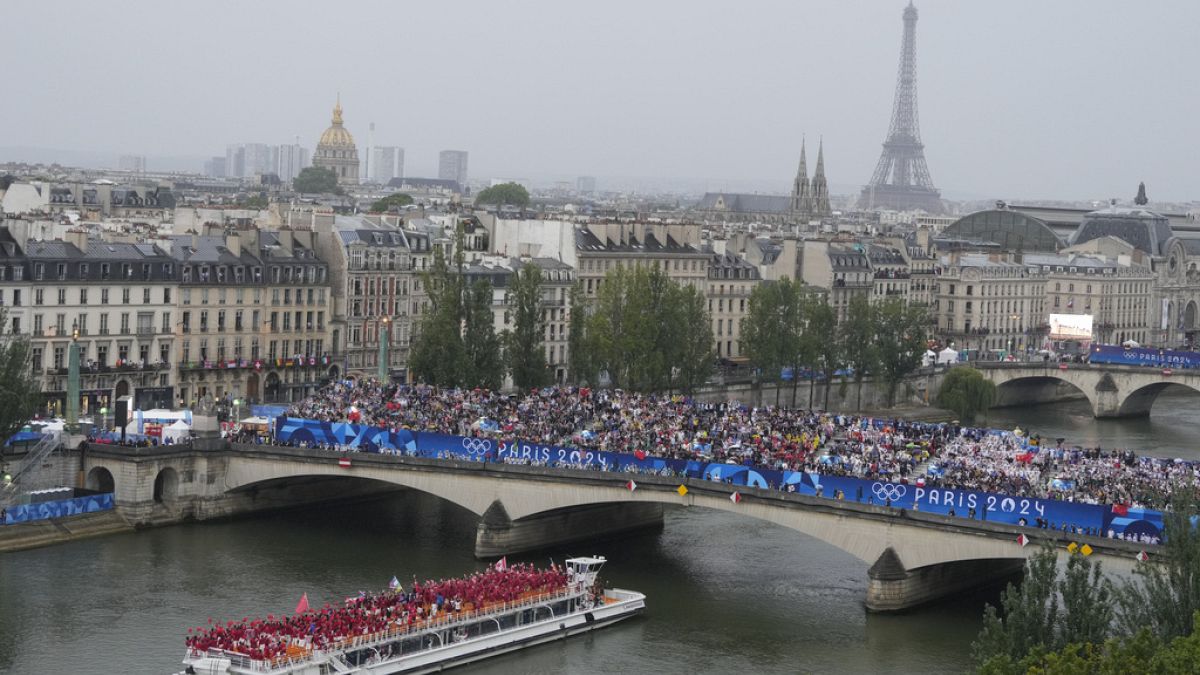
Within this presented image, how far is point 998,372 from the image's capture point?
391 feet

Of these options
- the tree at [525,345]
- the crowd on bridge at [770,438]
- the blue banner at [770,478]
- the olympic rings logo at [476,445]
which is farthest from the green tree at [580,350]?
the olympic rings logo at [476,445]

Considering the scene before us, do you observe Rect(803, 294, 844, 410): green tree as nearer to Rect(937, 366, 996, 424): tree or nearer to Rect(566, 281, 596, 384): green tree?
Rect(937, 366, 996, 424): tree

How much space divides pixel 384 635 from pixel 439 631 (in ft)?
6.23

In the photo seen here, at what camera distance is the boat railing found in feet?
161

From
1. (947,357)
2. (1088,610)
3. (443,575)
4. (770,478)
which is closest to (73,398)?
(443,575)

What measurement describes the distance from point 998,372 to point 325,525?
5777cm

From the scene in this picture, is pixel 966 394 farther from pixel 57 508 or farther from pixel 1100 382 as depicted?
pixel 57 508

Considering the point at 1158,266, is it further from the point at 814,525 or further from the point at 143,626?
the point at 143,626

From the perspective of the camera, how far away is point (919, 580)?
5912 cm

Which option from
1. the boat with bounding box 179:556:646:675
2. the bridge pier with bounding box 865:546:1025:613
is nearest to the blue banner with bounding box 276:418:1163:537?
the bridge pier with bounding box 865:546:1025:613

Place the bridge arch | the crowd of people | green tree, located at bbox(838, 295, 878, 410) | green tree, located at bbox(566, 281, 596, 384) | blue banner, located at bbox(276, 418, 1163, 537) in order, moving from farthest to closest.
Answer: green tree, located at bbox(838, 295, 878, 410) < green tree, located at bbox(566, 281, 596, 384) < the bridge arch < blue banner, located at bbox(276, 418, 1163, 537) < the crowd of people

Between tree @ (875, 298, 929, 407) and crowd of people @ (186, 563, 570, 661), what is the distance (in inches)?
2058

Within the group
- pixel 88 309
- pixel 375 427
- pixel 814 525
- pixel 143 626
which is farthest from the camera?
pixel 88 309

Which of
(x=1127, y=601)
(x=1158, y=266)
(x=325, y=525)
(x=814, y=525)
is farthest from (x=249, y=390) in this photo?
(x=1158, y=266)
